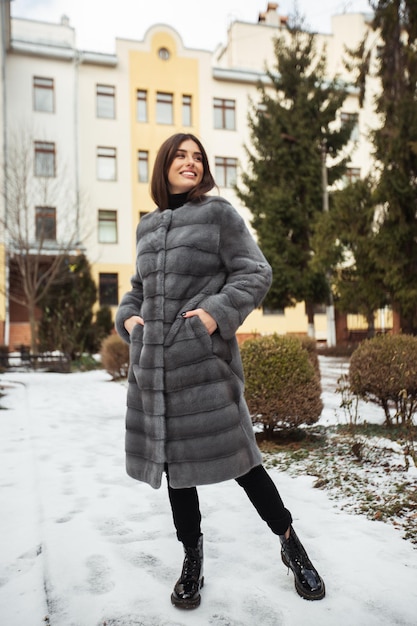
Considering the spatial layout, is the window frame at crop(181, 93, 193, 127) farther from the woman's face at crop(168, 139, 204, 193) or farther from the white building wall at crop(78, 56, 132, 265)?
the woman's face at crop(168, 139, 204, 193)

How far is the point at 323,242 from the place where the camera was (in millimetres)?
15086

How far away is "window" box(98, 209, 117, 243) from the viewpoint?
1013 inches

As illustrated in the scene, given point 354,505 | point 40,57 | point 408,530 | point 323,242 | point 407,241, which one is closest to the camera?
point 408,530

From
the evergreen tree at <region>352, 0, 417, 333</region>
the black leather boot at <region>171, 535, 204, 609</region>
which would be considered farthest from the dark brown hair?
the evergreen tree at <region>352, 0, 417, 333</region>

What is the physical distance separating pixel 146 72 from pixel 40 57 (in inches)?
195

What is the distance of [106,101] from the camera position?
25.9 metres

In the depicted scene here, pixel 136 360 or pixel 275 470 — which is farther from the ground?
pixel 136 360

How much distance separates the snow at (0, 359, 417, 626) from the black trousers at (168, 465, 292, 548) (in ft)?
0.93

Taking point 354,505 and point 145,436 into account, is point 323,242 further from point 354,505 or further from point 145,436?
point 145,436

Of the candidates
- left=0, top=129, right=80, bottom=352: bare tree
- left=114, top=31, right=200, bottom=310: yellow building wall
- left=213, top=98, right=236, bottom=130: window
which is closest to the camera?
left=0, top=129, right=80, bottom=352: bare tree

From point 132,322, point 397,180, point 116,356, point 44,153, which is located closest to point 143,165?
point 44,153

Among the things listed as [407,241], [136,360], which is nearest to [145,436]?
[136,360]

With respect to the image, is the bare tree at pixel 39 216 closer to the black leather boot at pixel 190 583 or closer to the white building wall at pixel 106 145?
the white building wall at pixel 106 145

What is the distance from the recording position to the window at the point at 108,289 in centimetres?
2580
